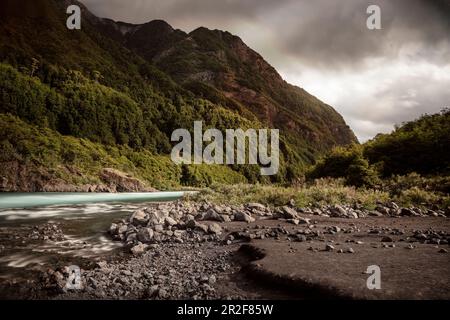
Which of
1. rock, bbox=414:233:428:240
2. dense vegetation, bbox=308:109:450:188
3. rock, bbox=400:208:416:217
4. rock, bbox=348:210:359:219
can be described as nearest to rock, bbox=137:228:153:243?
rock, bbox=414:233:428:240

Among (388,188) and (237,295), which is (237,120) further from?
(237,295)

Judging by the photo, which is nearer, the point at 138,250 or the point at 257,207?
the point at 138,250

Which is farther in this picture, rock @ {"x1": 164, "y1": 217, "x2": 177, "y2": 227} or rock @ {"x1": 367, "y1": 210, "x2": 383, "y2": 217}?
rock @ {"x1": 367, "y1": 210, "x2": 383, "y2": 217}

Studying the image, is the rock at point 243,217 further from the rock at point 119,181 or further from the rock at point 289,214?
the rock at point 119,181

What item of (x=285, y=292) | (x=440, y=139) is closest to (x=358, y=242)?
(x=285, y=292)

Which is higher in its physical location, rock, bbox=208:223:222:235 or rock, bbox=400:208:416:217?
rock, bbox=208:223:222:235

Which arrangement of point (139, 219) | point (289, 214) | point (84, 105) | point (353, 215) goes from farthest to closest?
1. point (84, 105)
2. point (353, 215)
3. point (289, 214)
4. point (139, 219)

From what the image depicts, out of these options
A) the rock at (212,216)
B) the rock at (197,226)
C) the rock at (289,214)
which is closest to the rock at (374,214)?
the rock at (289,214)

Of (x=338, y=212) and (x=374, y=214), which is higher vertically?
(x=338, y=212)

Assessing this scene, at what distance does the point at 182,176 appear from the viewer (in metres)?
95.3

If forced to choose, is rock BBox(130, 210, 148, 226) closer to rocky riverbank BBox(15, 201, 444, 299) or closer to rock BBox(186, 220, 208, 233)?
rocky riverbank BBox(15, 201, 444, 299)

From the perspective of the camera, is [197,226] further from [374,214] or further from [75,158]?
[75,158]

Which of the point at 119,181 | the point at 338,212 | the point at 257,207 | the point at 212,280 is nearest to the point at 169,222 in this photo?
the point at 257,207

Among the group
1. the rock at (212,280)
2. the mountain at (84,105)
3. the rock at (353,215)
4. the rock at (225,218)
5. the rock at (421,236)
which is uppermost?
the mountain at (84,105)
